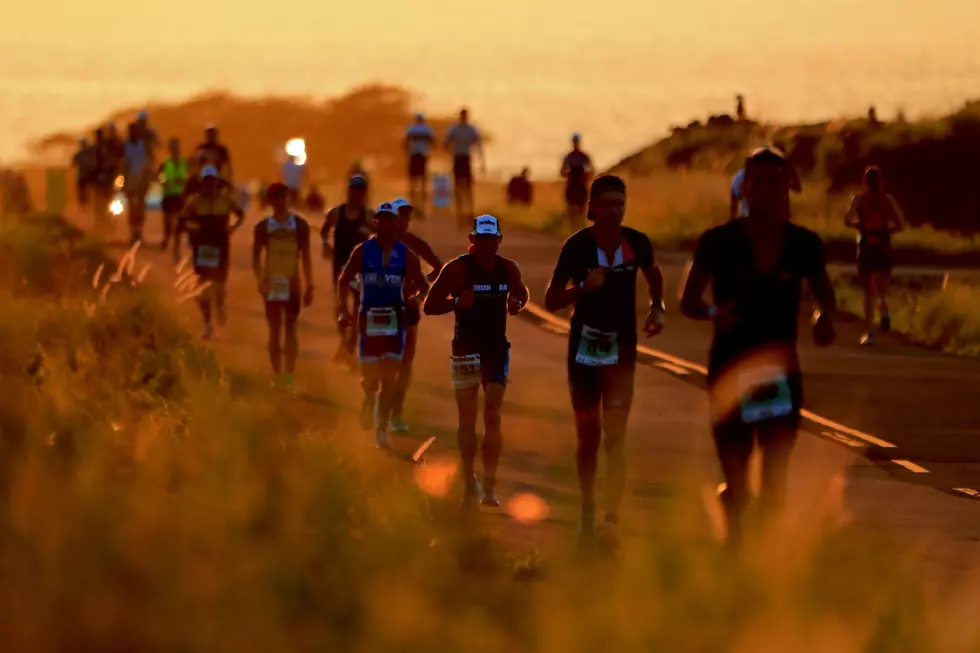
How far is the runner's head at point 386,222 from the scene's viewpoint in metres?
15.1

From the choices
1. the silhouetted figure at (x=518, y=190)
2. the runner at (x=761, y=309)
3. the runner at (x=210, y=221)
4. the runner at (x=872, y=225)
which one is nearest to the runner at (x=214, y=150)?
the runner at (x=210, y=221)

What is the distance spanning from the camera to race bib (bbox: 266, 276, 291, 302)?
1878 centimetres

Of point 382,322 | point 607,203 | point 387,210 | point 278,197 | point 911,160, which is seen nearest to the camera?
point 607,203

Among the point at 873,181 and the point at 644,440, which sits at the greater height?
the point at 873,181

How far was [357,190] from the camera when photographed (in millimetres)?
18422

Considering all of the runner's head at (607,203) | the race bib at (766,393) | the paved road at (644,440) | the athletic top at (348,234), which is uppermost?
the runner's head at (607,203)

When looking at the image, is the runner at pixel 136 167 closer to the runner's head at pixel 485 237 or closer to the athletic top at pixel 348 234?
the athletic top at pixel 348 234

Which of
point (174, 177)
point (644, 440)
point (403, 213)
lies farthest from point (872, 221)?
point (174, 177)

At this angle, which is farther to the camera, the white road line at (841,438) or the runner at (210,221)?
the runner at (210,221)

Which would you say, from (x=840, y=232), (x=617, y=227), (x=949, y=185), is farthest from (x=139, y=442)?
(x=949, y=185)

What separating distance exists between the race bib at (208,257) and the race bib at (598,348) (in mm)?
11795

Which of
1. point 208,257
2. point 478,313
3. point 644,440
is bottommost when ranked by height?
point 644,440

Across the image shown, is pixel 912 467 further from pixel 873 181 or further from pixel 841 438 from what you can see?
pixel 873 181

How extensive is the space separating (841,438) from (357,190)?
15.0 ft
